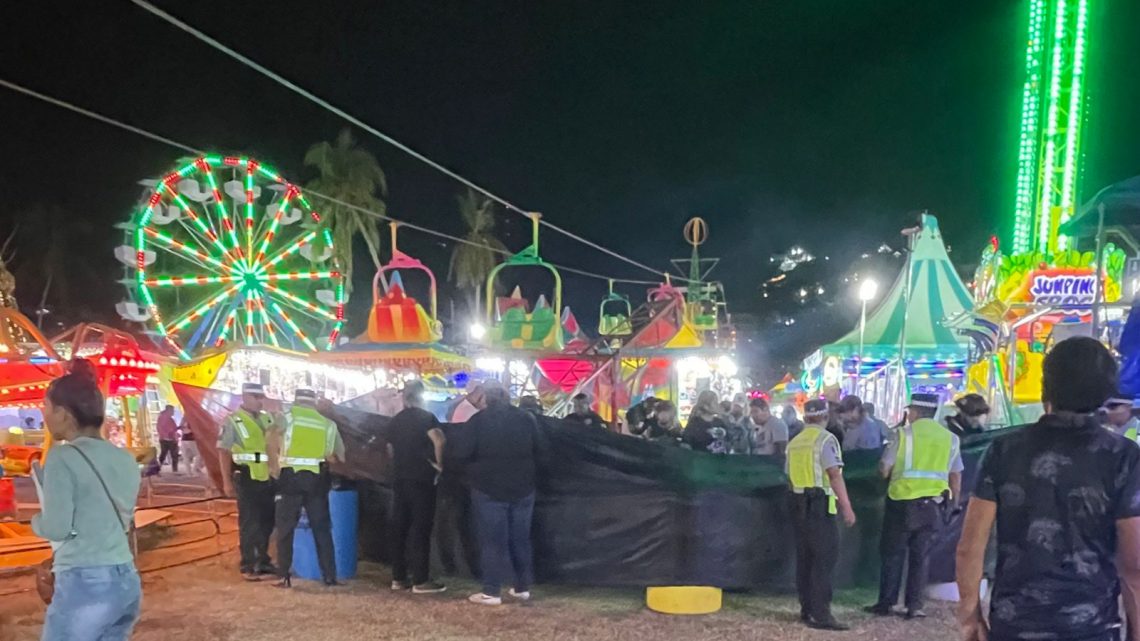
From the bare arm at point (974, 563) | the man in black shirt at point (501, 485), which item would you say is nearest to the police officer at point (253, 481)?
the man in black shirt at point (501, 485)

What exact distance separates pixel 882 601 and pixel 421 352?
9569 mm

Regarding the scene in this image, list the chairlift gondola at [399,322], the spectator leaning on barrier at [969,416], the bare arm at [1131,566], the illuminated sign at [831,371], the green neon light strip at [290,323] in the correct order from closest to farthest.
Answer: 1. the bare arm at [1131,566]
2. the spectator leaning on barrier at [969,416]
3. the chairlift gondola at [399,322]
4. the green neon light strip at [290,323]
5. the illuminated sign at [831,371]

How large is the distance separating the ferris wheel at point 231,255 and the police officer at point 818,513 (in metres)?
11.2

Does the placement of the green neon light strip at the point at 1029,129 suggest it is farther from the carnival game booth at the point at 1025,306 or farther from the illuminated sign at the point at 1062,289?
the illuminated sign at the point at 1062,289

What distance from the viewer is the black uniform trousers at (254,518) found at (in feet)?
25.6

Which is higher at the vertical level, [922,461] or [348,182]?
[348,182]

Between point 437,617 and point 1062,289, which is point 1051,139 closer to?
point 1062,289

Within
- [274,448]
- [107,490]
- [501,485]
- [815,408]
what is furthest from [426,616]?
[107,490]

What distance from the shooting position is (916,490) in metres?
A: 6.36

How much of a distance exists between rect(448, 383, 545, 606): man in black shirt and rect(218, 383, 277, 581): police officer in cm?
209

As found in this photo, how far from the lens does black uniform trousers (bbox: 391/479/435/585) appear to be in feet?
23.9

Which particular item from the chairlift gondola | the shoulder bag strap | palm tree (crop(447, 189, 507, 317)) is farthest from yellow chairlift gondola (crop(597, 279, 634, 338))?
palm tree (crop(447, 189, 507, 317))

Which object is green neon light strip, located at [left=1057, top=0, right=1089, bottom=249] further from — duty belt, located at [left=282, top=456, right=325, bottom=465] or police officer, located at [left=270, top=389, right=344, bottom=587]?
duty belt, located at [left=282, top=456, right=325, bottom=465]

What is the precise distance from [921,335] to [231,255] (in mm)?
14254
